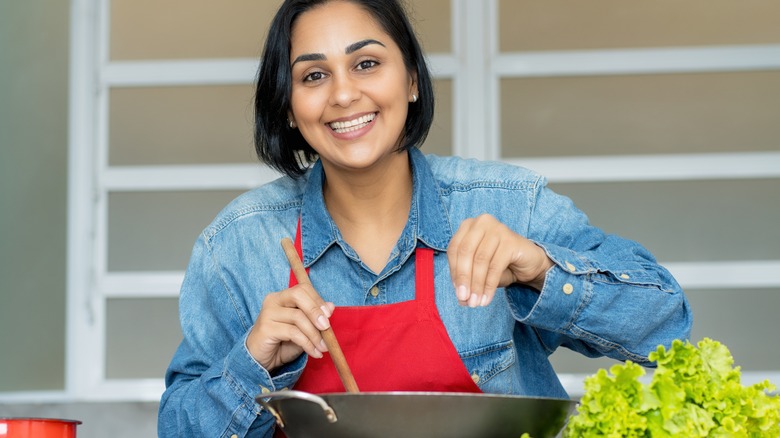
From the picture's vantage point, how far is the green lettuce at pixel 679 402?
1.00 m

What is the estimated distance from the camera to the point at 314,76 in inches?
64.4

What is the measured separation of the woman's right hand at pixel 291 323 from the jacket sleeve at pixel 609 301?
252mm

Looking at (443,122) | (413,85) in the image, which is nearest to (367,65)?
(413,85)

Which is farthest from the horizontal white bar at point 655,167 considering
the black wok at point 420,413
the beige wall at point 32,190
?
the black wok at point 420,413

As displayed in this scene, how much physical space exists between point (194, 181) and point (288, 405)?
2829 mm

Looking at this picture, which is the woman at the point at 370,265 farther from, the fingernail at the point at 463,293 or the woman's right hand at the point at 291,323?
the fingernail at the point at 463,293

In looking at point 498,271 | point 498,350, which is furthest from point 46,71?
point 498,271

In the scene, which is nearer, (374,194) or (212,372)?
(212,372)

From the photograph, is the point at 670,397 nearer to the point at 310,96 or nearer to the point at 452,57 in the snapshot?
the point at 310,96

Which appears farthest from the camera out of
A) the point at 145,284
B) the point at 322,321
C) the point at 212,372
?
the point at 145,284

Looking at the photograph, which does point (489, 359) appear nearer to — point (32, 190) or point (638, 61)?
point (638, 61)

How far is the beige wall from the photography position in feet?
12.5

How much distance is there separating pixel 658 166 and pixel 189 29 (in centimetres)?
178

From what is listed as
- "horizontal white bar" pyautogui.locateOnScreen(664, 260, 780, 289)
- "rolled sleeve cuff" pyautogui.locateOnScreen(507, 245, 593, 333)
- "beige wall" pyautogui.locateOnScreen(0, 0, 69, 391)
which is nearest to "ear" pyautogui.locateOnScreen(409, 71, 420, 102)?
"rolled sleeve cuff" pyautogui.locateOnScreen(507, 245, 593, 333)
